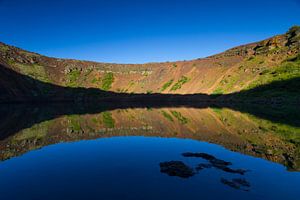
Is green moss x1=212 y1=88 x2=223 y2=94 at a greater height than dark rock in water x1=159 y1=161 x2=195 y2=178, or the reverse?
green moss x1=212 y1=88 x2=223 y2=94

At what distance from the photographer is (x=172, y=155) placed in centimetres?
1714

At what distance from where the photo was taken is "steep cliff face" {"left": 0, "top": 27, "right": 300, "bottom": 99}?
73.8 m

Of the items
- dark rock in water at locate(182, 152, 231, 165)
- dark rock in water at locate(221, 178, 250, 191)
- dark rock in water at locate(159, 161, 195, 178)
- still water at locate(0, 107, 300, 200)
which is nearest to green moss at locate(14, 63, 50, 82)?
still water at locate(0, 107, 300, 200)

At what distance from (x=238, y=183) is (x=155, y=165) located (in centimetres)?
512

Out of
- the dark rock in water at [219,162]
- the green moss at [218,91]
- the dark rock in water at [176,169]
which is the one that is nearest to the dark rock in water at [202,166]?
the dark rock in water at [176,169]

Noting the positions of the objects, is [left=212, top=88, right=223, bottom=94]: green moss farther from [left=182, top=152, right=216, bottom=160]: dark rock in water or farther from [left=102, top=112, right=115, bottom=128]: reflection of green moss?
[left=182, top=152, right=216, bottom=160]: dark rock in water

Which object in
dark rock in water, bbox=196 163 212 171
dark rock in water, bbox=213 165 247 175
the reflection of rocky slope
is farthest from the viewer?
the reflection of rocky slope

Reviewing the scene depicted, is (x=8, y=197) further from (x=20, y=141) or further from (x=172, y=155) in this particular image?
(x=20, y=141)

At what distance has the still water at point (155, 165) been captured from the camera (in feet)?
34.2

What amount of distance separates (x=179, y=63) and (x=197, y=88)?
2985 cm

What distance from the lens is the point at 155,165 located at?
1452 centimetres

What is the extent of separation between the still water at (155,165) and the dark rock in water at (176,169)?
0.05 metres

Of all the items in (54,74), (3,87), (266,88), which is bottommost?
(266,88)

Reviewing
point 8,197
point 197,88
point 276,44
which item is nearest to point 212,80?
point 197,88
